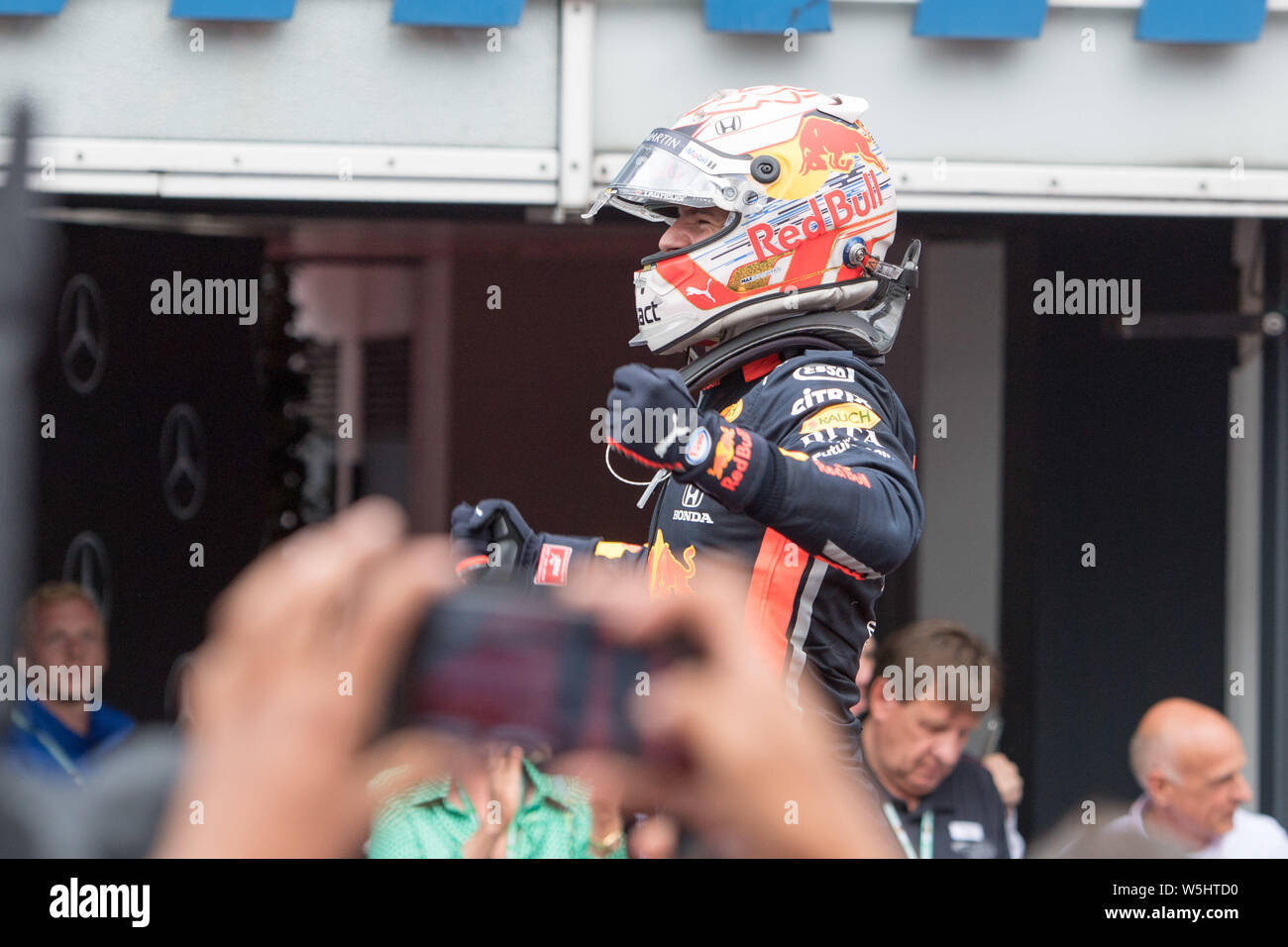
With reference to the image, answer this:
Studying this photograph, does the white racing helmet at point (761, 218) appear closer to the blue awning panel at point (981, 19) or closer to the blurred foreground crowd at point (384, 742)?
the blue awning panel at point (981, 19)

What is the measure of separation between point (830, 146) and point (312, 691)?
197 cm

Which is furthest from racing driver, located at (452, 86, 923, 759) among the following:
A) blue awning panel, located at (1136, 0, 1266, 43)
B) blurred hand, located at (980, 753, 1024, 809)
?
blurred hand, located at (980, 753, 1024, 809)

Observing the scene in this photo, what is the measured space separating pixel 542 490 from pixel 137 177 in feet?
11.8

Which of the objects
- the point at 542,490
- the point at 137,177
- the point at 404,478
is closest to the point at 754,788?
the point at 137,177

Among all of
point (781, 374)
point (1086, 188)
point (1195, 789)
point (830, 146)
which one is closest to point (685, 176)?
point (830, 146)

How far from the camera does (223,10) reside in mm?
3422

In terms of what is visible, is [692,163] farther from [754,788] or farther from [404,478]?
[404,478]

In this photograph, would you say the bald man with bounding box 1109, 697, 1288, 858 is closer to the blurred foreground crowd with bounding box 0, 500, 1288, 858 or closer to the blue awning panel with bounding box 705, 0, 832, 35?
the blue awning panel with bounding box 705, 0, 832, 35

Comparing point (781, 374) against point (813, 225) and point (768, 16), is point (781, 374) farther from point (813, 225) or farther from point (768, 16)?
point (768, 16)

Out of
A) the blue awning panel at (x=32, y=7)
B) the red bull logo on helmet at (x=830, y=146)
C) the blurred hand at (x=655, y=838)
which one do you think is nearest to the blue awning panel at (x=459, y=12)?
the blue awning panel at (x=32, y=7)
